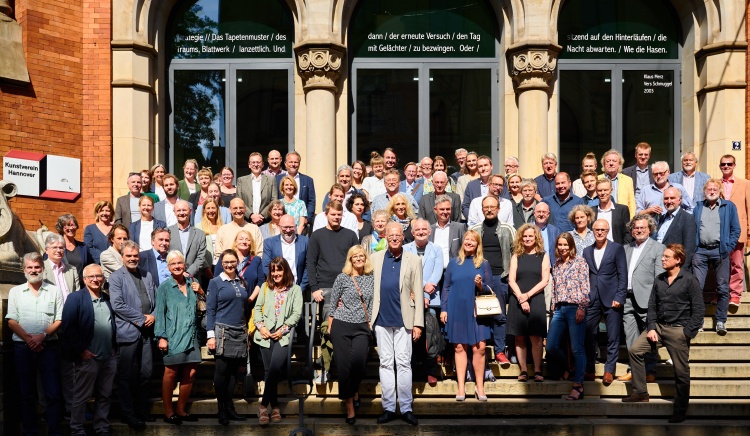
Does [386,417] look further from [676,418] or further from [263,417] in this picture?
[676,418]

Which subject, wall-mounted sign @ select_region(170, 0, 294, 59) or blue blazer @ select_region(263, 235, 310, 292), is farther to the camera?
wall-mounted sign @ select_region(170, 0, 294, 59)

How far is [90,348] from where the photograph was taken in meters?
9.07

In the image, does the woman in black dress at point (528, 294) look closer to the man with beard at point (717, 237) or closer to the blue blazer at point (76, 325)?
the man with beard at point (717, 237)

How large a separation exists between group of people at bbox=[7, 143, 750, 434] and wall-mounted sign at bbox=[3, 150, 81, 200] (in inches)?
79.2

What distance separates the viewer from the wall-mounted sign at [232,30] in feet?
47.5

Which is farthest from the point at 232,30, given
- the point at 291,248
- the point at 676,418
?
the point at 676,418

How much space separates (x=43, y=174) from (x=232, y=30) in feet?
12.0

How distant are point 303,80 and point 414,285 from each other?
17.8 feet

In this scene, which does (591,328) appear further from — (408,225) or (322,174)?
(322,174)

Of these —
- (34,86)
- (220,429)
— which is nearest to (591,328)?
(220,429)

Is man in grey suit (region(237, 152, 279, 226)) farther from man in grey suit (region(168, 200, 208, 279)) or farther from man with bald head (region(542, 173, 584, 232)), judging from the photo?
man with bald head (region(542, 173, 584, 232))

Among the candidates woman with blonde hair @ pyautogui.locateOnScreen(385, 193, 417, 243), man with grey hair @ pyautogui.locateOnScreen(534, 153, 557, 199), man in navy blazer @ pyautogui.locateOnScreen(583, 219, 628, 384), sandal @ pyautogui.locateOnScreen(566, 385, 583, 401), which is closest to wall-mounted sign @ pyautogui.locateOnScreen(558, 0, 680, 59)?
man with grey hair @ pyautogui.locateOnScreen(534, 153, 557, 199)

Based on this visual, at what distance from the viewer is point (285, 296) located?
9430 mm

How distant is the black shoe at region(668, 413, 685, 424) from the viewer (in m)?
9.30
